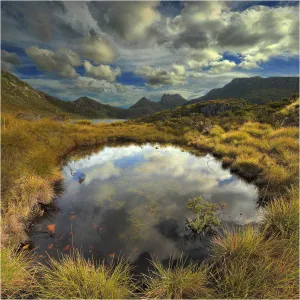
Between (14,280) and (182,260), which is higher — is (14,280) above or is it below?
above

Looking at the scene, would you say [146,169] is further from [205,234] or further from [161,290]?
[161,290]

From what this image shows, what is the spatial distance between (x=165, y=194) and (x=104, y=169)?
21.7 feet

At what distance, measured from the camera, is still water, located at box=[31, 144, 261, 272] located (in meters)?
6.27

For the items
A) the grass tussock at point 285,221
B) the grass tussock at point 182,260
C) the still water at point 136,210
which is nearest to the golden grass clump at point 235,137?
the grass tussock at point 182,260

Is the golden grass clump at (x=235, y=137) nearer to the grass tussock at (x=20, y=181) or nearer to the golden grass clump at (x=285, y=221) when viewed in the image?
the golden grass clump at (x=285, y=221)

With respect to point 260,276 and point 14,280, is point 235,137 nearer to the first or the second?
point 260,276

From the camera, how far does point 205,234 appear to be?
6.88 metres

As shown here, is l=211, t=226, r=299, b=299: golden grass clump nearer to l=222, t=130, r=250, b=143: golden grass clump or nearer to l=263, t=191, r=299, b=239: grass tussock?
l=263, t=191, r=299, b=239: grass tussock

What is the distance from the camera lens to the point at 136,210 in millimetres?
8570

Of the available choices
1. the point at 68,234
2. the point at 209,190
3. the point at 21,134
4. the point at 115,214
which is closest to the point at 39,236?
the point at 68,234

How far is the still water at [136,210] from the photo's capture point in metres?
6.27

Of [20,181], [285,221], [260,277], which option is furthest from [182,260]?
[20,181]

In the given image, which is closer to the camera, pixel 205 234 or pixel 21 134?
pixel 205 234

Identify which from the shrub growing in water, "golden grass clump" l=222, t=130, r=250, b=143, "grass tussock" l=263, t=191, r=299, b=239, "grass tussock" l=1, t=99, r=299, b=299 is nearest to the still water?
the shrub growing in water
